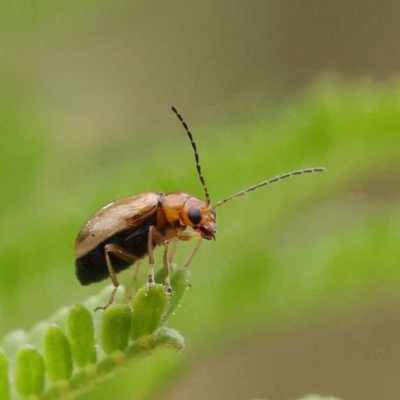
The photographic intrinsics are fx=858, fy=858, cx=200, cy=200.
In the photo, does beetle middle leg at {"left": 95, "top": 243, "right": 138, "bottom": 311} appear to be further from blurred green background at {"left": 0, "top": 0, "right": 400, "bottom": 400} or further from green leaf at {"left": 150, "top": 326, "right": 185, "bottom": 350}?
green leaf at {"left": 150, "top": 326, "right": 185, "bottom": 350}

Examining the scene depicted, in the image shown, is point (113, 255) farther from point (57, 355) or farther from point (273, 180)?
point (57, 355)

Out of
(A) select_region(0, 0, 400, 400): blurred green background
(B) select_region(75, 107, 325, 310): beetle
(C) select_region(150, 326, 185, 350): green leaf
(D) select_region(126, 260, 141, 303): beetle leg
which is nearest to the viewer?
(C) select_region(150, 326, 185, 350): green leaf

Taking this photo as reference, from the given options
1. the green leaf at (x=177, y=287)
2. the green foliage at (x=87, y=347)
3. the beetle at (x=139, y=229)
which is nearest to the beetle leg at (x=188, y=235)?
the beetle at (x=139, y=229)

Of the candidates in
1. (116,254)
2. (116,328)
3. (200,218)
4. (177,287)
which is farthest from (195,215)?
(116,328)

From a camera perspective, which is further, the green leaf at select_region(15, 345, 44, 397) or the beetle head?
the beetle head

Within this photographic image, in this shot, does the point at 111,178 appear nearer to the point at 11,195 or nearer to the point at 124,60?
the point at 11,195

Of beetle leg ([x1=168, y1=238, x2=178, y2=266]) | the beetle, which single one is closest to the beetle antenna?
the beetle
